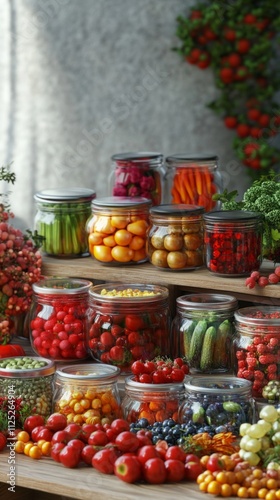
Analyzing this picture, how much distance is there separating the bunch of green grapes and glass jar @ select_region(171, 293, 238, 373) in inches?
17.0

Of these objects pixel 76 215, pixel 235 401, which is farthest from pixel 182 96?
pixel 235 401

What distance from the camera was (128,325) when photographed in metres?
2.81

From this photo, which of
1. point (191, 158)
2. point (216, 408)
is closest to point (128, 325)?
point (216, 408)

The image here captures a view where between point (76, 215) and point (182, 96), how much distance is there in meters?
2.25

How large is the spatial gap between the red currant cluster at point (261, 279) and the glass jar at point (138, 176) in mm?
629

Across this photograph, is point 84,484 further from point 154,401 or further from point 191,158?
point 191,158

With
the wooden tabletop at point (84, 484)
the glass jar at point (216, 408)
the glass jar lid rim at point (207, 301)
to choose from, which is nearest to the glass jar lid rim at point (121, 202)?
the glass jar lid rim at point (207, 301)

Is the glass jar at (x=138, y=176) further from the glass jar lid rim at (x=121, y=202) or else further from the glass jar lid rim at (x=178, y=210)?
the glass jar lid rim at (x=178, y=210)

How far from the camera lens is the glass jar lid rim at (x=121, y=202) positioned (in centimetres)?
301

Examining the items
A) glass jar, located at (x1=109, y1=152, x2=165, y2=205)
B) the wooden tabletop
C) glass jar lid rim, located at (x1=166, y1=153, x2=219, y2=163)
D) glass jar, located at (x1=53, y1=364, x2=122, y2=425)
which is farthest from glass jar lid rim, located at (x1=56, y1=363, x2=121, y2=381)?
glass jar lid rim, located at (x1=166, y1=153, x2=219, y2=163)

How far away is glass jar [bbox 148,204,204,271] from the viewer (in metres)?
2.90

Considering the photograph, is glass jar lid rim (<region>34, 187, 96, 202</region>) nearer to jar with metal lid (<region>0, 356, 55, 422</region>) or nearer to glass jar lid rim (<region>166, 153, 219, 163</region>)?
glass jar lid rim (<region>166, 153, 219, 163</region>)

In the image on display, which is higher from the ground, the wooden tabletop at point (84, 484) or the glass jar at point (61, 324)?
the glass jar at point (61, 324)

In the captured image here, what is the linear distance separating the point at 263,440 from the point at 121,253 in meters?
0.91
